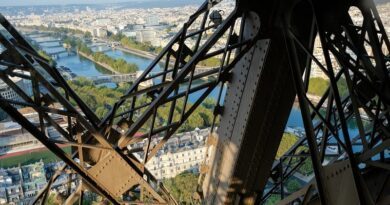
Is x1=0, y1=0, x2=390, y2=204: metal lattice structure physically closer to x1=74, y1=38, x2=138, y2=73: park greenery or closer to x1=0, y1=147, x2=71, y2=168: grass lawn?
x1=0, y1=147, x2=71, y2=168: grass lawn

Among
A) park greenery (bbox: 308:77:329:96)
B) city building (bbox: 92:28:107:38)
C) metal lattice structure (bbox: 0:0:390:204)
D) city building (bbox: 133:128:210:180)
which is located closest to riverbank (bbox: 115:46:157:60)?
city building (bbox: 92:28:107:38)

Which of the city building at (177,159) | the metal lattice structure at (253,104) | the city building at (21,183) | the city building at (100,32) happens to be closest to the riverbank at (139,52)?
the city building at (100,32)

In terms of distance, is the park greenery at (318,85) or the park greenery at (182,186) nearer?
the park greenery at (182,186)

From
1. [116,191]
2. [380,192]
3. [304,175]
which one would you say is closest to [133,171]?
[116,191]

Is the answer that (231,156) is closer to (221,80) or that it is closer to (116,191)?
(221,80)

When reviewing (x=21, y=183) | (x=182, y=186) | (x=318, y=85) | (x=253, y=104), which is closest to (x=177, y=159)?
(x=182, y=186)

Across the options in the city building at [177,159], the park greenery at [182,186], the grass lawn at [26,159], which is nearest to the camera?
the park greenery at [182,186]

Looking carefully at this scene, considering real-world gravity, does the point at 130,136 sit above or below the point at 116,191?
above

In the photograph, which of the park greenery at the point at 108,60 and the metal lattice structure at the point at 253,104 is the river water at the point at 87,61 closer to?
the park greenery at the point at 108,60
